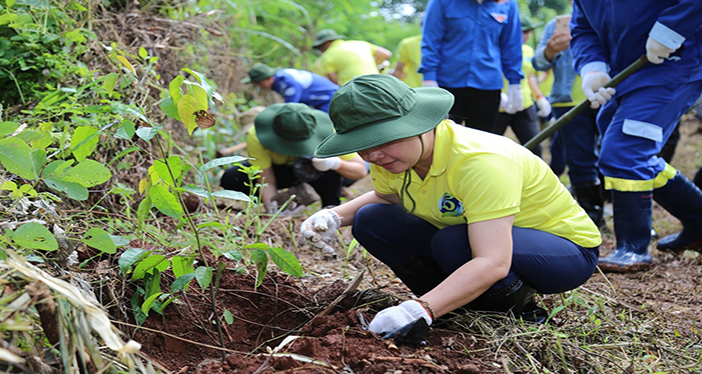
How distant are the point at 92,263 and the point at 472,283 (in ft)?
3.67

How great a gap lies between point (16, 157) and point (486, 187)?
44.9 inches

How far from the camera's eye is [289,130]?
11.8ft

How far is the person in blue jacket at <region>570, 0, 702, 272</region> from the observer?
8.75 feet

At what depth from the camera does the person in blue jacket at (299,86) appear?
462 centimetres

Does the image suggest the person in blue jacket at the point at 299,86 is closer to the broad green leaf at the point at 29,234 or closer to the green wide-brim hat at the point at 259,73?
the green wide-brim hat at the point at 259,73

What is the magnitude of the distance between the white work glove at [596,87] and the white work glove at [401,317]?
1.75m

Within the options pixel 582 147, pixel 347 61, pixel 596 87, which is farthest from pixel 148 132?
pixel 347 61

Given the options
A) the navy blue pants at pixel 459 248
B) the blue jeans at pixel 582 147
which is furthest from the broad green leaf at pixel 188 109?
the blue jeans at pixel 582 147

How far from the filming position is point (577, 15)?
10.4 feet

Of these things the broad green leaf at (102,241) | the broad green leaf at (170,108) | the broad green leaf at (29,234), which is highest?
the broad green leaf at (170,108)

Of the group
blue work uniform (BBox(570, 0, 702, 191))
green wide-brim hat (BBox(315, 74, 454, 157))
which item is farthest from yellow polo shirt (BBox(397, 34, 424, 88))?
green wide-brim hat (BBox(315, 74, 454, 157))

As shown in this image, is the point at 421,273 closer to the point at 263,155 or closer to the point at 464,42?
the point at 263,155

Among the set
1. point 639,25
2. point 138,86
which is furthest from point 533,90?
point 138,86

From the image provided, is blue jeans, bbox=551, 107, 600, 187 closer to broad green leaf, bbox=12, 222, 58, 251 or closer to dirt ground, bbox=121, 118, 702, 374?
dirt ground, bbox=121, 118, 702, 374
